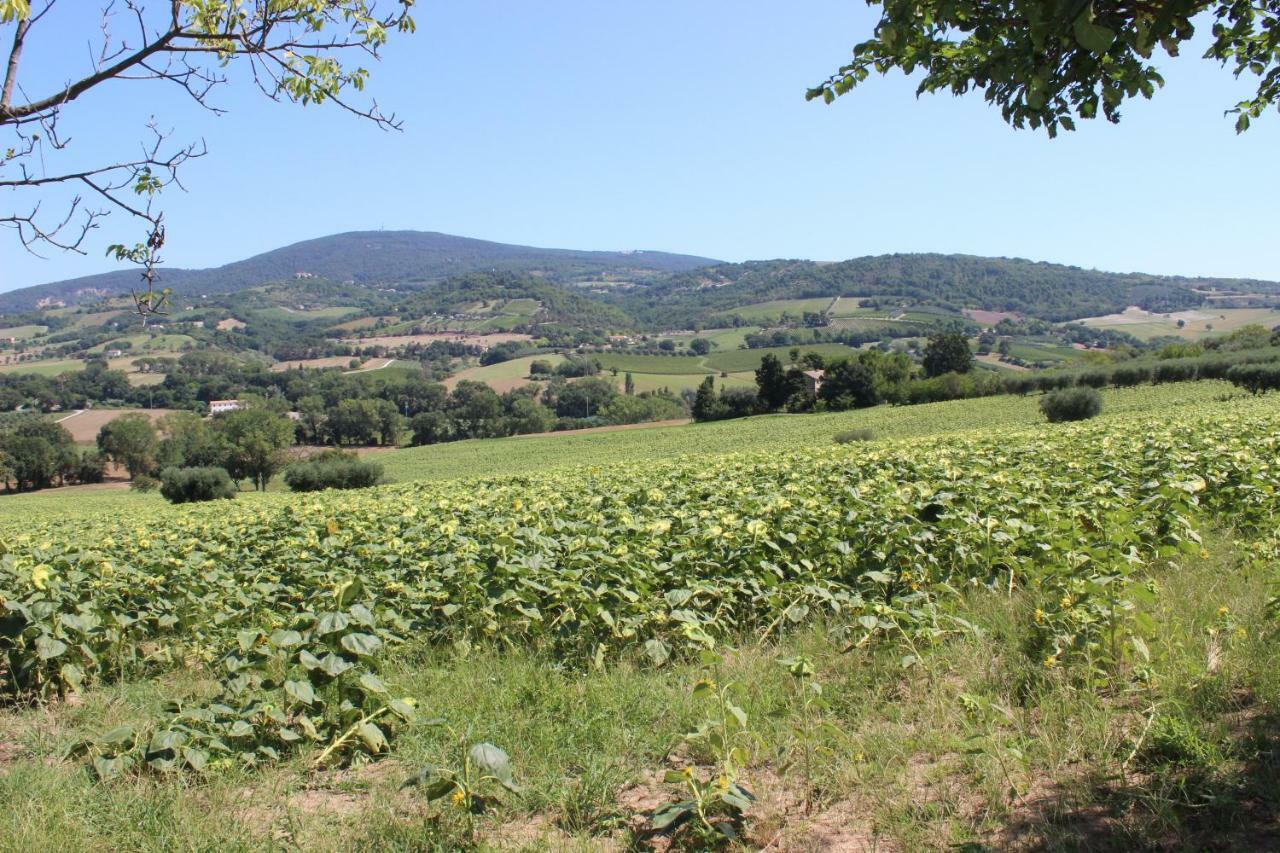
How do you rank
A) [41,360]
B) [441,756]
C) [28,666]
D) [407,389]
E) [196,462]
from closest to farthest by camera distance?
[441,756] < [28,666] < [196,462] < [407,389] < [41,360]

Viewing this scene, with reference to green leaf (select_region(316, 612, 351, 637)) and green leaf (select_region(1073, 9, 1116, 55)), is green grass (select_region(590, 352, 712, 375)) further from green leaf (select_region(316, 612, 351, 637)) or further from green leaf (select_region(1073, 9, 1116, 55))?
green leaf (select_region(1073, 9, 1116, 55))

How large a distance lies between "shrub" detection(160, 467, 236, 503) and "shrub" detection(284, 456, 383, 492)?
12.9ft

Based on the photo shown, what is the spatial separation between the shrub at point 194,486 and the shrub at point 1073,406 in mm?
49562

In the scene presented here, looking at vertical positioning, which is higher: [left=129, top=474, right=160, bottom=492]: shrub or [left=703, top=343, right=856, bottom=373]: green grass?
[left=703, top=343, right=856, bottom=373]: green grass

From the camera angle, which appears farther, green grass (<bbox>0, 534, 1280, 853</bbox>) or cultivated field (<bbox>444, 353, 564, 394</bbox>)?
cultivated field (<bbox>444, 353, 564, 394</bbox>)

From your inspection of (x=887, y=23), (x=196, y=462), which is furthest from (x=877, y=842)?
(x=196, y=462)

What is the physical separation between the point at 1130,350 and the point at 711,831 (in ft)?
399

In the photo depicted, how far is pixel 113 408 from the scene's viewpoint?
119938 millimetres

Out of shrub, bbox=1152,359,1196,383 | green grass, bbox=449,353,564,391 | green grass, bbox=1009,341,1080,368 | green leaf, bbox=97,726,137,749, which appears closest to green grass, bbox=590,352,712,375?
green grass, bbox=449,353,564,391

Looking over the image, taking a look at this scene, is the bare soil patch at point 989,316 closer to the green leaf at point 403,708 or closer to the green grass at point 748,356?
the green grass at point 748,356

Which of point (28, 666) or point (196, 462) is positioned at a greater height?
point (28, 666)

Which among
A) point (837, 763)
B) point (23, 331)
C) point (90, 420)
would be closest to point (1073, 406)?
point (837, 763)

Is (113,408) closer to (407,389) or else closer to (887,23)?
(407,389)

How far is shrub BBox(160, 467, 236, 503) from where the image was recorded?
46500mm
